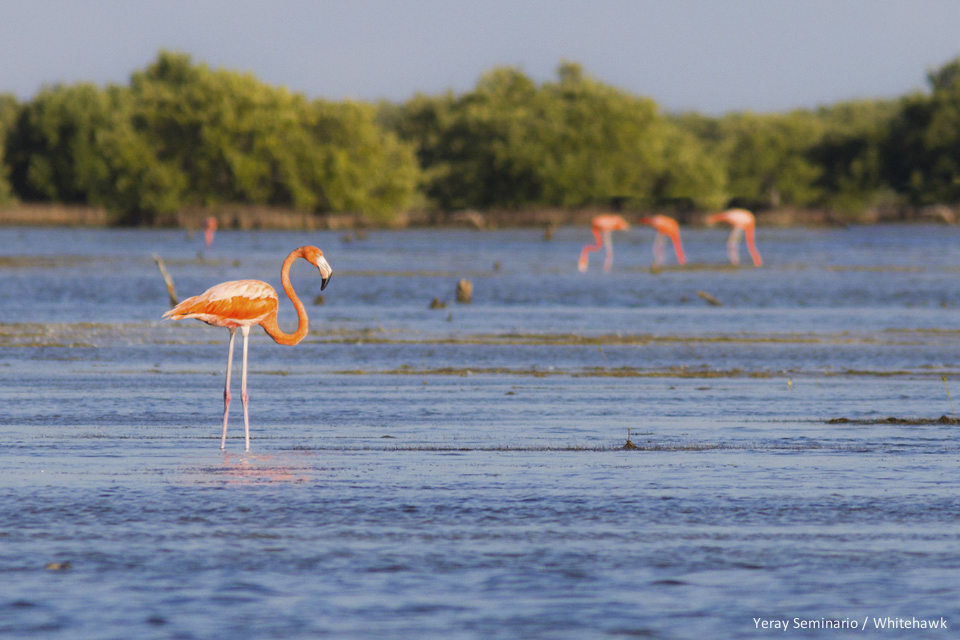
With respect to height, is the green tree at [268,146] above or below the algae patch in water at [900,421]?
above

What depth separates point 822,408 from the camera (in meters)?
14.4

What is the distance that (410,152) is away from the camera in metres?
101

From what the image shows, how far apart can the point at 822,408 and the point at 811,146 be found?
116 metres

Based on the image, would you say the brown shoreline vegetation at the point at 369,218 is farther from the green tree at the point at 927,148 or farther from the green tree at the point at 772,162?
the green tree at the point at 772,162

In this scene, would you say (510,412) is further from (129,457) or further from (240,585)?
(240,585)

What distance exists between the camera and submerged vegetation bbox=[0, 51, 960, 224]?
10000 centimetres

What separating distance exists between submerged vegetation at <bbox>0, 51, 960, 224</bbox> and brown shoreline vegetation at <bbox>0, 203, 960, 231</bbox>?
1.02 meters

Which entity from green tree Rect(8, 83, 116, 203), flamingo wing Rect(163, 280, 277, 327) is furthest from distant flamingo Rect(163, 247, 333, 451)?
green tree Rect(8, 83, 116, 203)

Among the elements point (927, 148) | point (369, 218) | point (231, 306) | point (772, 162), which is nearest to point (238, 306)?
point (231, 306)

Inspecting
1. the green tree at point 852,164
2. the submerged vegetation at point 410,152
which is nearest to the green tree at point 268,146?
the submerged vegetation at point 410,152

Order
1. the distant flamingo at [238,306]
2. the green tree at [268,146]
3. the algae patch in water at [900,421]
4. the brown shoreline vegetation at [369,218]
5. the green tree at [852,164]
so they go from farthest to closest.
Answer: the green tree at [852,164], the brown shoreline vegetation at [369,218], the green tree at [268,146], the algae patch in water at [900,421], the distant flamingo at [238,306]

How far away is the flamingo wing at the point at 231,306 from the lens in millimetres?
12289

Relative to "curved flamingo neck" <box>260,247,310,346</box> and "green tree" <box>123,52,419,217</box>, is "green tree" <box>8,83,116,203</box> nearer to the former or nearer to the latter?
"green tree" <box>123,52,419,217</box>

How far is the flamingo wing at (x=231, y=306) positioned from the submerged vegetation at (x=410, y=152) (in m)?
86.5
